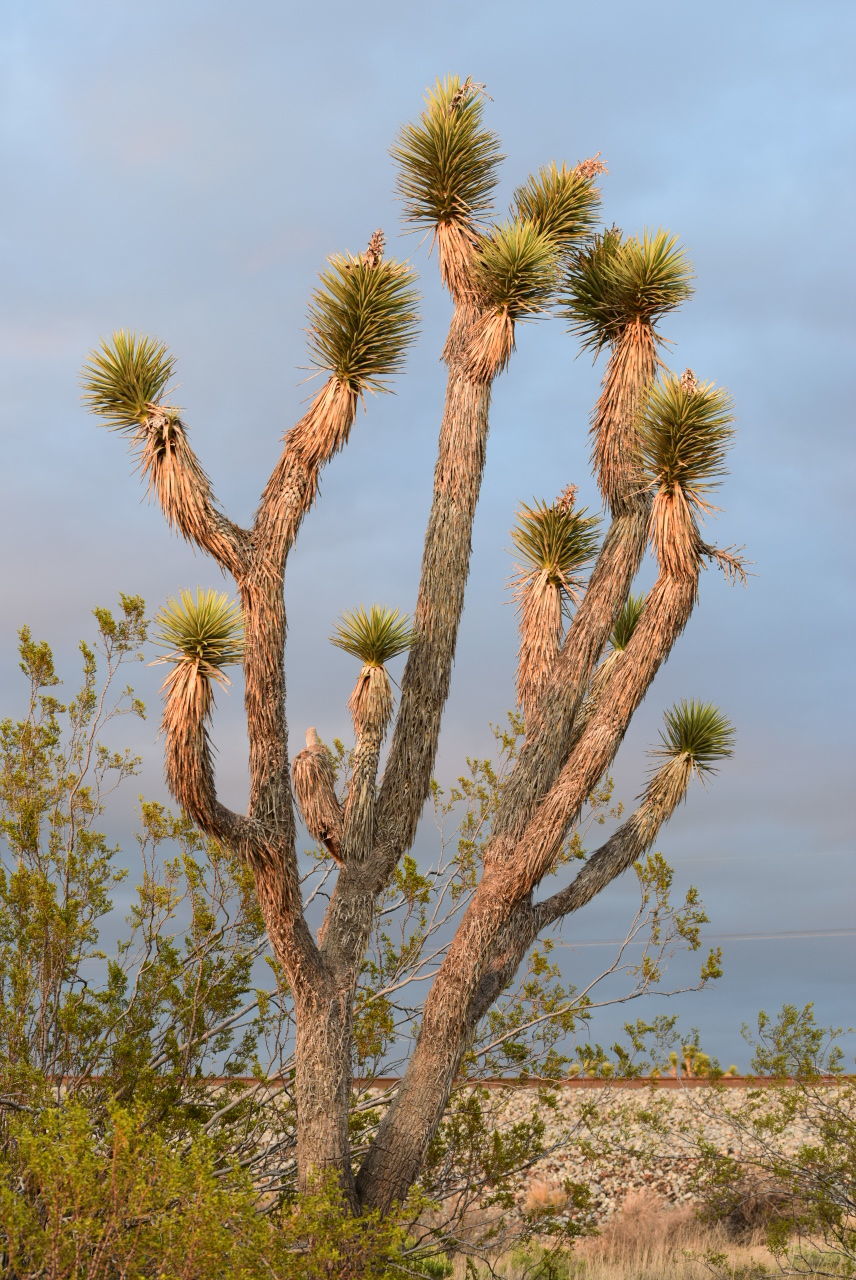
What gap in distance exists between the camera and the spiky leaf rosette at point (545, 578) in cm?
933

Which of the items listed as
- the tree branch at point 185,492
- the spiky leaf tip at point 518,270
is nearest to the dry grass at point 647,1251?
the tree branch at point 185,492

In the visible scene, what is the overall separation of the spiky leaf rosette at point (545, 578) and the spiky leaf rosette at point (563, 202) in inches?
78.3

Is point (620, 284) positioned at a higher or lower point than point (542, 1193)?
higher

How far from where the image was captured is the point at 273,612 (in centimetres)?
791

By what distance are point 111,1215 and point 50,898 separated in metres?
2.93

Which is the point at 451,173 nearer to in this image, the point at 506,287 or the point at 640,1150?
the point at 506,287

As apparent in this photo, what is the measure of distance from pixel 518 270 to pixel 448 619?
2340 millimetres

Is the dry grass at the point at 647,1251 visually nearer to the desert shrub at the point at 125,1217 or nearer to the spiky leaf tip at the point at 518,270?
the desert shrub at the point at 125,1217

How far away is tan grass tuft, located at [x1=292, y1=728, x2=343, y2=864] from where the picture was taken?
810 cm

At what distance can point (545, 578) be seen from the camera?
962 centimetres

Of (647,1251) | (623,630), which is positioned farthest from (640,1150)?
(623,630)

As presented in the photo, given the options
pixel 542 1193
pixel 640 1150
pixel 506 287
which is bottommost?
pixel 542 1193

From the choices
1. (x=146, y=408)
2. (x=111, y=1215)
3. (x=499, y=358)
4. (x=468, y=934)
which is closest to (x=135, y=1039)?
(x=468, y=934)

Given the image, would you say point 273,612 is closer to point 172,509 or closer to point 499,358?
point 172,509
